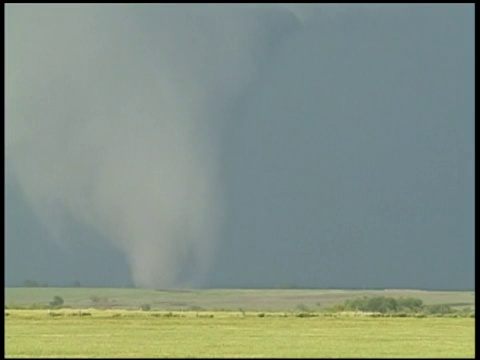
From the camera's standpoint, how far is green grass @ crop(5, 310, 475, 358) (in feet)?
99.6

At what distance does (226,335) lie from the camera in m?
35.8

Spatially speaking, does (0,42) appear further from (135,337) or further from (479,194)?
(479,194)

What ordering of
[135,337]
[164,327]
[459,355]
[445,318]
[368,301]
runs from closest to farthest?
[459,355]
[135,337]
[164,327]
[445,318]
[368,301]

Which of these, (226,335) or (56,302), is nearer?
(226,335)

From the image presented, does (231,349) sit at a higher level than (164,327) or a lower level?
lower

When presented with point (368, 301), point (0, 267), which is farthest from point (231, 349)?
point (368, 301)

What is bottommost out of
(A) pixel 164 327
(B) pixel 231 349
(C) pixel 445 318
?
(B) pixel 231 349

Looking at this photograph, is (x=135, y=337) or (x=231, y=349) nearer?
(x=231, y=349)

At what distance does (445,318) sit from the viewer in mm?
45062

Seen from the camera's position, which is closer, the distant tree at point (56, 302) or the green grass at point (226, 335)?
the green grass at point (226, 335)

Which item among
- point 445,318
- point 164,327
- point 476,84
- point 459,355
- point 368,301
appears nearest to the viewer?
point 459,355

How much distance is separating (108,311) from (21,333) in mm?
10460

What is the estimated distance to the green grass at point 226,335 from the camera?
3036 centimetres

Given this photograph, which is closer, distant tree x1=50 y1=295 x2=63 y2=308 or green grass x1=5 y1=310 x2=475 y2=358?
green grass x1=5 y1=310 x2=475 y2=358
